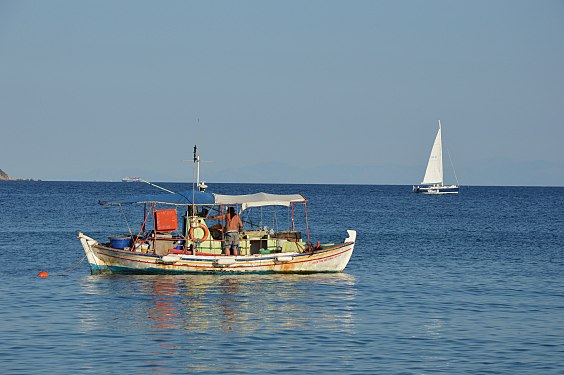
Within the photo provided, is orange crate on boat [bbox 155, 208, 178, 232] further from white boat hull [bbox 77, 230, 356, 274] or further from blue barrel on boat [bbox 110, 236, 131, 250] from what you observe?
white boat hull [bbox 77, 230, 356, 274]

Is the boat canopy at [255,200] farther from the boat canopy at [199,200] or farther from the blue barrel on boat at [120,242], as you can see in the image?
the blue barrel on boat at [120,242]

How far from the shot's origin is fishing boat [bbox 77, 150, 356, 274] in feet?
140

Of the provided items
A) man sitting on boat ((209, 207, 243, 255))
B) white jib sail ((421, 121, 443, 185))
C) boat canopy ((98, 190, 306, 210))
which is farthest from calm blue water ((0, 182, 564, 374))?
white jib sail ((421, 121, 443, 185))

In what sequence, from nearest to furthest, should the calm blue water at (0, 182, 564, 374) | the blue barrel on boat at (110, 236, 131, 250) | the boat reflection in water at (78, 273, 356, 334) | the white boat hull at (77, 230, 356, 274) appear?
the calm blue water at (0, 182, 564, 374)
the boat reflection in water at (78, 273, 356, 334)
the white boat hull at (77, 230, 356, 274)
the blue barrel on boat at (110, 236, 131, 250)

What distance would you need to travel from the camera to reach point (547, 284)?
43.0 m

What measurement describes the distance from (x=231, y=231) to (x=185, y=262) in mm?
2636

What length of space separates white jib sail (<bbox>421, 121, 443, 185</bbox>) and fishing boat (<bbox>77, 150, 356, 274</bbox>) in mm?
131817

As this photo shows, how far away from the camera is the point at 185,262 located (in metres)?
42.4

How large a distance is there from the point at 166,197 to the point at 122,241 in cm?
297

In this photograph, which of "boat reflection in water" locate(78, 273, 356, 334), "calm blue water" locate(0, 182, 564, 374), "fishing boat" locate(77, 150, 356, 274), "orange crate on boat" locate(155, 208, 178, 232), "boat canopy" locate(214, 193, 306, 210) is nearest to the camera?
"calm blue water" locate(0, 182, 564, 374)

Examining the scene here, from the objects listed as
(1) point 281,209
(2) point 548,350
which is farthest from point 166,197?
(1) point 281,209

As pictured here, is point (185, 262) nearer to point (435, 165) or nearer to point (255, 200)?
point (255, 200)

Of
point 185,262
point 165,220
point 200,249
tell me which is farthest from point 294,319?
point 165,220

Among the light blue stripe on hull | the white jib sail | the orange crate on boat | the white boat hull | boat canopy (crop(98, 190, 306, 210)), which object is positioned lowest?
the light blue stripe on hull
